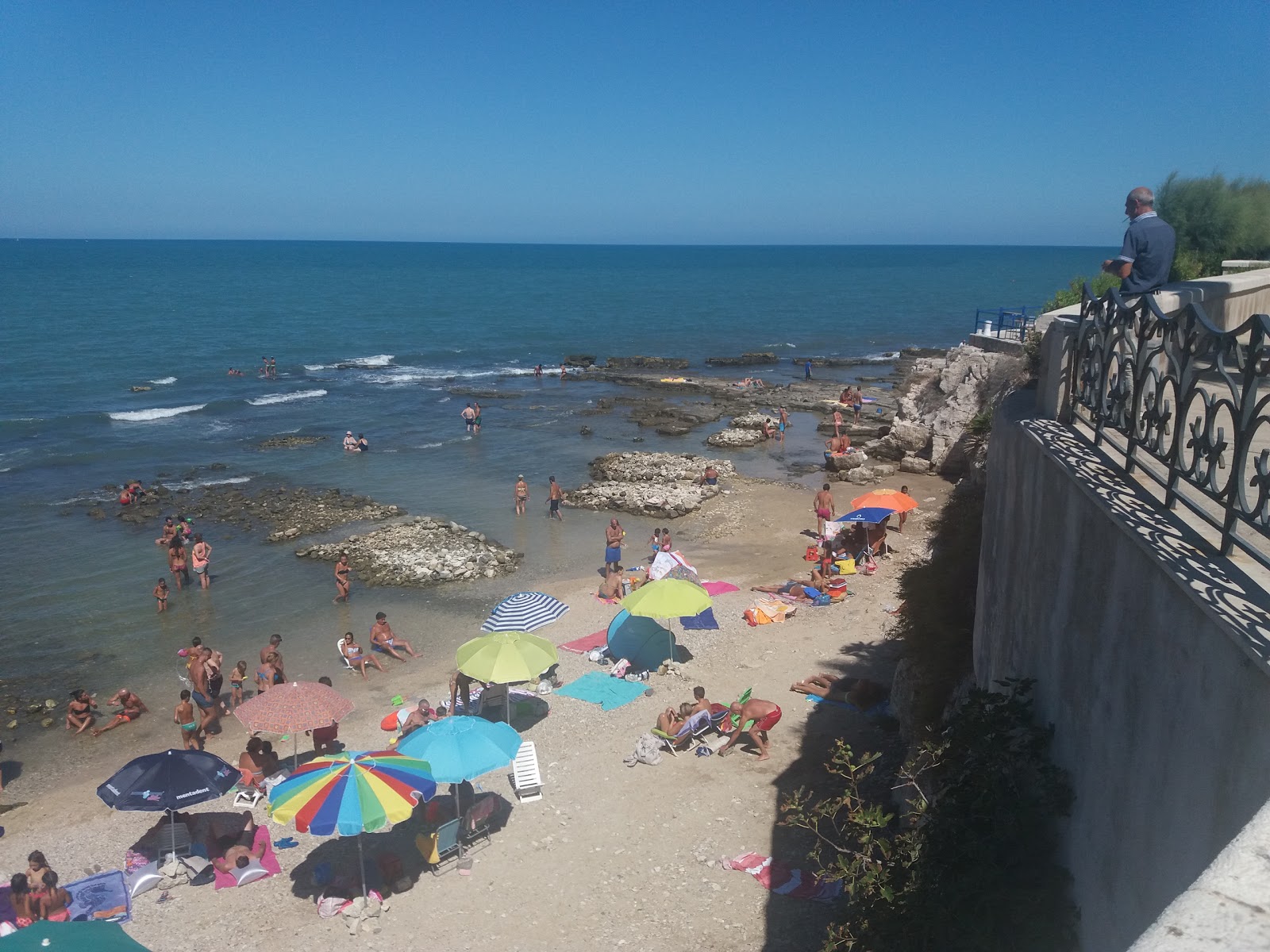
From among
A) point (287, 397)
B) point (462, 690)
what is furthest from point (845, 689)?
point (287, 397)

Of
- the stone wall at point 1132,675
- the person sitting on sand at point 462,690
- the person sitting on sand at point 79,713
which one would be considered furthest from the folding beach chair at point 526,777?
the person sitting on sand at point 79,713

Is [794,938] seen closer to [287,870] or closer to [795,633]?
[287,870]

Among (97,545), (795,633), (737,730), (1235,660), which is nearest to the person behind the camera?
(1235,660)

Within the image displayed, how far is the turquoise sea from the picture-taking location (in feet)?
62.5

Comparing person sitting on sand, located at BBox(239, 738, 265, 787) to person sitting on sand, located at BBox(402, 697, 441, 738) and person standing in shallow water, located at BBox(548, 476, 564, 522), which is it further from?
person standing in shallow water, located at BBox(548, 476, 564, 522)

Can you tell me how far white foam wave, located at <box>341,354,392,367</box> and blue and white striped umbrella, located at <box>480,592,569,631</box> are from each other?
42.3 metres

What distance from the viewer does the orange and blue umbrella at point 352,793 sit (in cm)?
907

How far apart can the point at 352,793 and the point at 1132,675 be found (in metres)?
7.62

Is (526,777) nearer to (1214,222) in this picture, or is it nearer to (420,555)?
(420,555)

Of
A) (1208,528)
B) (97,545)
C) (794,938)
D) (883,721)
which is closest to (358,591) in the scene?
(97,545)

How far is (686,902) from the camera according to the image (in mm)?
9336

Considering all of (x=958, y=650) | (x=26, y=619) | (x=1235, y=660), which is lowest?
(x=26, y=619)

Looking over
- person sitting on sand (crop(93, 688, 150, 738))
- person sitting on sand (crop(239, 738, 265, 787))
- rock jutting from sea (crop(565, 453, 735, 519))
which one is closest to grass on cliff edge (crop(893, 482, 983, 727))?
person sitting on sand (crop(239, 738, 265, 787))

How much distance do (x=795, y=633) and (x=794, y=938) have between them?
7363mm
